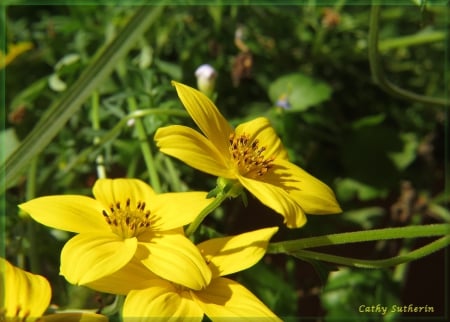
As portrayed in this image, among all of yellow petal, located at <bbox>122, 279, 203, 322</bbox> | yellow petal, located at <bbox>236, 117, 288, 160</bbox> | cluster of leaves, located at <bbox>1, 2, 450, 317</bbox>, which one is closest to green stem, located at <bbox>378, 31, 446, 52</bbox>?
cluster of leaves, located at <bbox>1, 2, 450, 317</bbox>

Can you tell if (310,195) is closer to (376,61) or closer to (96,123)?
(376,61)

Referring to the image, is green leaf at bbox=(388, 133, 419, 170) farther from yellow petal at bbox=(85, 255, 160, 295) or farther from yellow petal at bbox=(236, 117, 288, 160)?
yellow petal at bbox=(85, 255, 160, 295)

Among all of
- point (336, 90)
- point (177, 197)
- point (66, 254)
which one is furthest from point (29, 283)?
point (336, 90)

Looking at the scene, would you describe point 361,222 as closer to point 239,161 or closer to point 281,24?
point 281,24

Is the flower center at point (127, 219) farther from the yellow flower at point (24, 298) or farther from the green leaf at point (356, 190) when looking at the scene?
the green leaf at point (356, 190)

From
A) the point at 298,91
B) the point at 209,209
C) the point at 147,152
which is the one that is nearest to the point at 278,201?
the point at 209,209

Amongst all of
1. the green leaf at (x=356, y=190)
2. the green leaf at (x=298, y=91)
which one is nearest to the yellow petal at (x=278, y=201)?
the green leaf at (x=298, y=91)

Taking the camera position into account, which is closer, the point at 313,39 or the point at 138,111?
the point at 138,111
